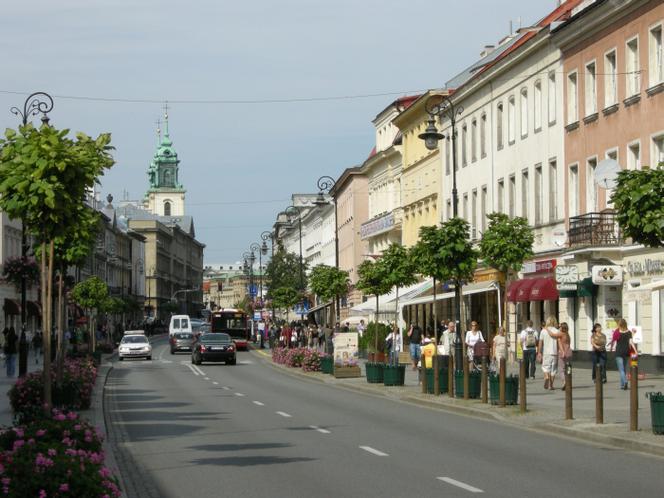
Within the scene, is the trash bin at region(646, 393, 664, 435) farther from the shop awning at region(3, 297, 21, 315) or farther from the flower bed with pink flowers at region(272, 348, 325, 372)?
the shop awning at region(3, 297, 21, 315)

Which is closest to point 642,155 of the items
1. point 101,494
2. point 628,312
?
point 628,312

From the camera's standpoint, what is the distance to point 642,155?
40.1 meters

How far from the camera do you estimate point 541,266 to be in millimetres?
48625

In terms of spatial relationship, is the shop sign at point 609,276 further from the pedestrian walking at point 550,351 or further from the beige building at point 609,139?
the pedestrian walking at point 550,351

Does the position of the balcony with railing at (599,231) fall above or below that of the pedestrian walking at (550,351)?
above

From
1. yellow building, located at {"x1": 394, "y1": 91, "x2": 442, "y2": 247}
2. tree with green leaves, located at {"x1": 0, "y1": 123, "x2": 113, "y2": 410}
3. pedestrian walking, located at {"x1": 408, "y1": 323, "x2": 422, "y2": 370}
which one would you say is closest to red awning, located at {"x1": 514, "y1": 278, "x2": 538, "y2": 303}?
pedestrian walking, located at {"x1": 408, "y1": 323, "x2": 422, "y2": 370}

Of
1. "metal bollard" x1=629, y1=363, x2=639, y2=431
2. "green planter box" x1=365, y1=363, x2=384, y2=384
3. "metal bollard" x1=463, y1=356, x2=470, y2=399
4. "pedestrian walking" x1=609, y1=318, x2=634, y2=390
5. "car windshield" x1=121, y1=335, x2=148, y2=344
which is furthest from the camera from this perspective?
"car windshield" x1=121, y1=335, x2=148, y2=344

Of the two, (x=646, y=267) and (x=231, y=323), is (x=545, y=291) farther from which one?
(x=231, y=323)

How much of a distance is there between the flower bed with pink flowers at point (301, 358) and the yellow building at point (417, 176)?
1440 centimetres

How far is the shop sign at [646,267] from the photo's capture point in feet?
124

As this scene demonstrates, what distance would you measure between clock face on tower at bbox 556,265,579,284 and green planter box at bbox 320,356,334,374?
26.6 ft

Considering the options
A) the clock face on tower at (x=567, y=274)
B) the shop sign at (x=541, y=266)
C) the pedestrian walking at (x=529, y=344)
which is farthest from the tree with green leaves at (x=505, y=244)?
the shop sign at (x=541, y=266)

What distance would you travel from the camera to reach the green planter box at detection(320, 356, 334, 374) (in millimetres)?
46062

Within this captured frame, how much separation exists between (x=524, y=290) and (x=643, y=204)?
29973 millimetres
